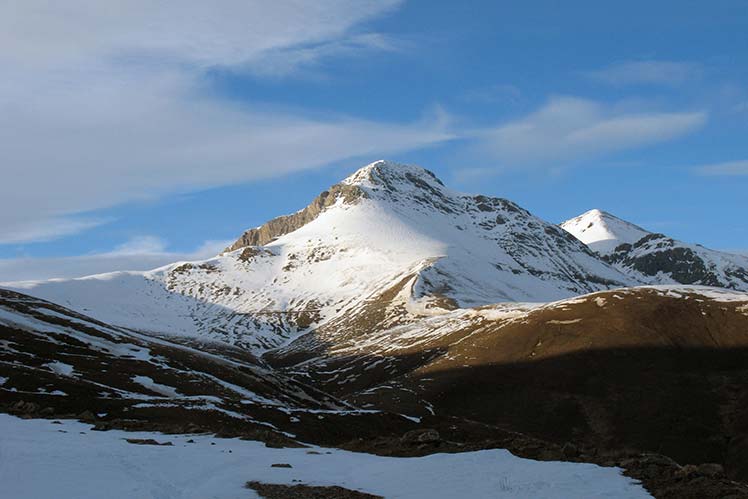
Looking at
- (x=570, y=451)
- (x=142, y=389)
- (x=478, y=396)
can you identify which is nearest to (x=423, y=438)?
(x=570, y=451)

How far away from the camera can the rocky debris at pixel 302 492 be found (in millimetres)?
25797

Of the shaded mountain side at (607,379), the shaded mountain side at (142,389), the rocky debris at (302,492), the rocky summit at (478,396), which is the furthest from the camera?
the shaded mountain side at (607,379)

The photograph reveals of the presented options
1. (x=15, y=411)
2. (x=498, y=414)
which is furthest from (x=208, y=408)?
(x=498, y=414)

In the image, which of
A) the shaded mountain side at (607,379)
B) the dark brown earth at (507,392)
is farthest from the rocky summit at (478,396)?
the shaded mountain side at (607,379)

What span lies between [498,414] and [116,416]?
Answer: 324 ft

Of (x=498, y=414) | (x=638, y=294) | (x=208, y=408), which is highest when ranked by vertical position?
(x=638, y=294)

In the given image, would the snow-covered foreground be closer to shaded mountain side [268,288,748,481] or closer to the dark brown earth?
the dark brown earth

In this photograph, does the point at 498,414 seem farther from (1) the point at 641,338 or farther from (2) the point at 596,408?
(1) the point at 641,338

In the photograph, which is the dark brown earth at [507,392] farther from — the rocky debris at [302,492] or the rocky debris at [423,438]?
the rocky debris at [302,492]

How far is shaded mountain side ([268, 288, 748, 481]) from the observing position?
416ft

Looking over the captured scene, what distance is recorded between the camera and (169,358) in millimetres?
114000

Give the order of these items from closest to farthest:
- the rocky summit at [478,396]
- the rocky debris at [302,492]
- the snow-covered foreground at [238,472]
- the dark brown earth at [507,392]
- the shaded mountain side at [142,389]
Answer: the snow-covered foreground at [238,472]
the rocky debris at [302,492]
the rocky summit at [478,396]
the dark brown earth at [507,392]
the shaded mountain side at [142,389]

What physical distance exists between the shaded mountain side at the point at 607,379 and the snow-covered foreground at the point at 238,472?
92.1 meters

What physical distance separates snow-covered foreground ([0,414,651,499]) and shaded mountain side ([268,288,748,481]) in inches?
3627
